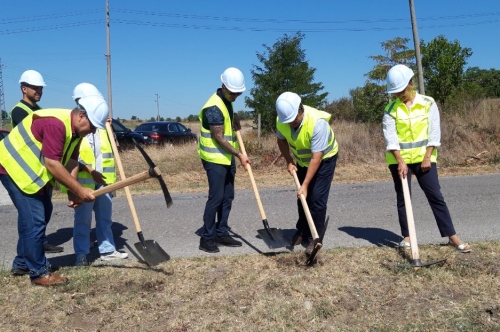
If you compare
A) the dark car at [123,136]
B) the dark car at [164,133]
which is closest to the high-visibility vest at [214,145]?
the dark car at [123,136]

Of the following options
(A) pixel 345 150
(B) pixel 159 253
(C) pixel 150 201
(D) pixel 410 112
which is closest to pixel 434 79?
(A) pixel 345 150

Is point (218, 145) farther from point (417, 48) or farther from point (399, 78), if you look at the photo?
point (417, 48)

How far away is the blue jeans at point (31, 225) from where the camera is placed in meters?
4.16

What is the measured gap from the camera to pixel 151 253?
4789mm

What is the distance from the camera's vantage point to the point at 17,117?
5395mm

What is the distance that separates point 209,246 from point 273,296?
62.1 inches

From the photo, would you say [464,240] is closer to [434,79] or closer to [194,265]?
[194,265]

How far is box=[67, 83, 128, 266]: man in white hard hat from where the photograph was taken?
4.77m

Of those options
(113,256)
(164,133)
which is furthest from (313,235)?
(164,133)

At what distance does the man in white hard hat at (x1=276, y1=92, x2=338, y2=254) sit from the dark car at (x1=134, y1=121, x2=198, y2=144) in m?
14.8

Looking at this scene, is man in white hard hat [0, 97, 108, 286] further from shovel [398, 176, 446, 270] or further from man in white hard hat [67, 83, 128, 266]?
shovel [398, 176, 446, 270]

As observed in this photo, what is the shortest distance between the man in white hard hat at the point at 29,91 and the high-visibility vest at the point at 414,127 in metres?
4.01

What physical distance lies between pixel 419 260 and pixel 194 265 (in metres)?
2.08

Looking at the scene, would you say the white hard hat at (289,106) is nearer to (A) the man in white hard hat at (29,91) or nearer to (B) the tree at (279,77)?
(A) the man in white hard hat at (29,91)
